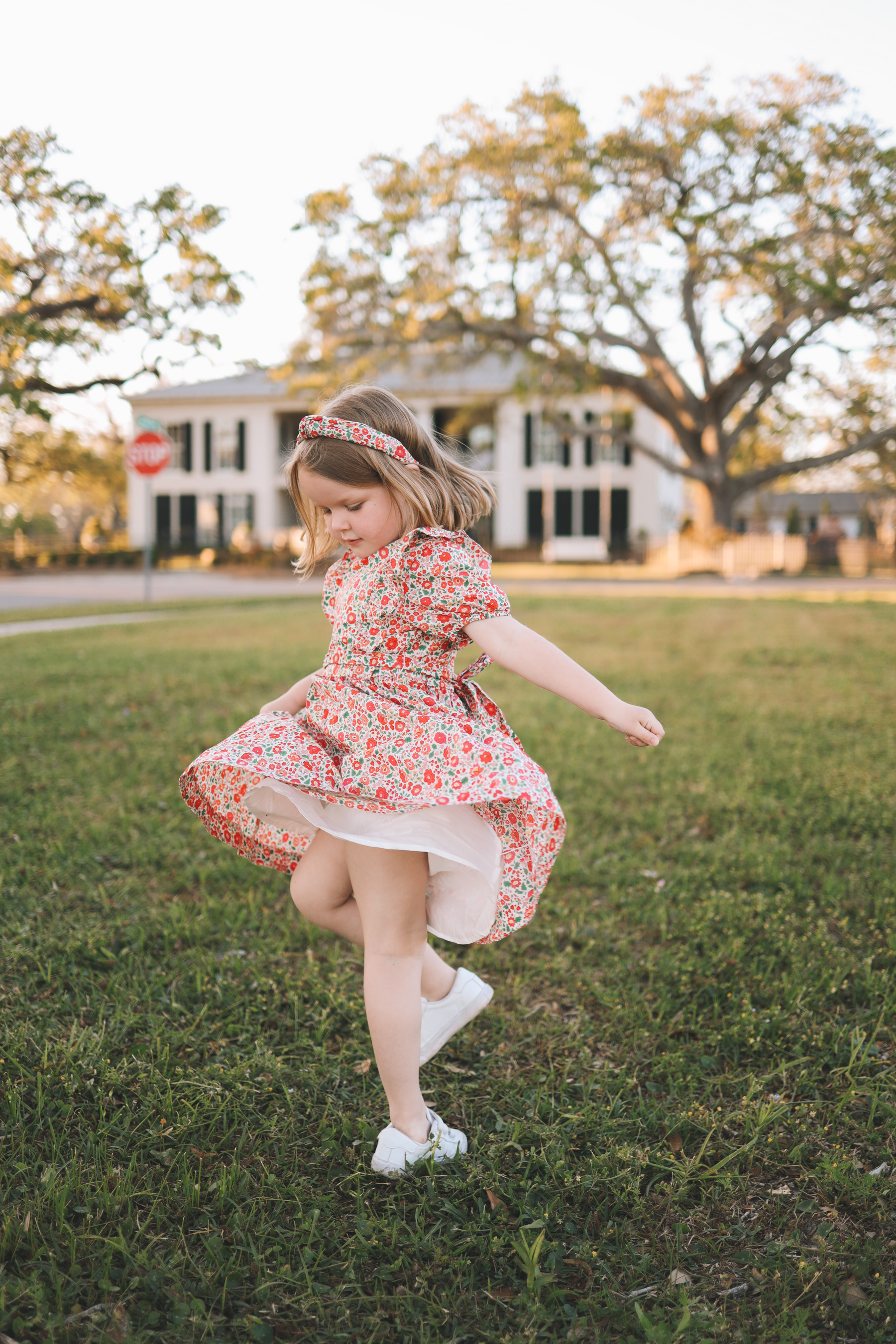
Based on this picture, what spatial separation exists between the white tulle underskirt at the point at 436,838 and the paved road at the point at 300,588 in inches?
504

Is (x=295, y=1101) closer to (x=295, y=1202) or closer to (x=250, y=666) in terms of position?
(x=295, y=1202)

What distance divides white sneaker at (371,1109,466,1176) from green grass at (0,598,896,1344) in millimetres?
32

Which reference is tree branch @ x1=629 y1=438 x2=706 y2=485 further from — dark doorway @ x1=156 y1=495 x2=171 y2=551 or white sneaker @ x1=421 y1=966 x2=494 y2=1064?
white sneaker @ x1=421 y1=966 x2=494 y2=1064

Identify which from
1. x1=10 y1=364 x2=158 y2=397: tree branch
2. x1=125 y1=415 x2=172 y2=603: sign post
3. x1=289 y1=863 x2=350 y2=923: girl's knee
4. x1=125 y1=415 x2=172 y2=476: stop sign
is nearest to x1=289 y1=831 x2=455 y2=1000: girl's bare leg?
x1=289 y1=863 x2=350 y2=923: girl's knee

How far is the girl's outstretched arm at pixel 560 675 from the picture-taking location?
1.77m

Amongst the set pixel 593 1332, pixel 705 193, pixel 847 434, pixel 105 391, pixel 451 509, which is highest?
pixel 705 193

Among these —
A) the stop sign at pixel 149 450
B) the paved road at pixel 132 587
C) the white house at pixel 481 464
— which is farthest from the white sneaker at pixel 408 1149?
the white house at pixel 481 464

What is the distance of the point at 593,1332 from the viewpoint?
4.93 feet

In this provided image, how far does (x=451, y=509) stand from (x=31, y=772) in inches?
134

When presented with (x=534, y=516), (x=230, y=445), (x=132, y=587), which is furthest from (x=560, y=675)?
(x=230, y=445)

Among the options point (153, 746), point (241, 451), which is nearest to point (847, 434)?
point (241, 451)

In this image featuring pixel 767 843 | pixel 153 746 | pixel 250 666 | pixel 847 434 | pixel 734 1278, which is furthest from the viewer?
pixel 847 434

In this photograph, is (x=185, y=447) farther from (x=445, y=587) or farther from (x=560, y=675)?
(x=560, y=675)

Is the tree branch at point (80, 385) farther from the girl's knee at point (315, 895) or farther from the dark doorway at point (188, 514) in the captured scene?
the dark doorway at point (188, 514)
